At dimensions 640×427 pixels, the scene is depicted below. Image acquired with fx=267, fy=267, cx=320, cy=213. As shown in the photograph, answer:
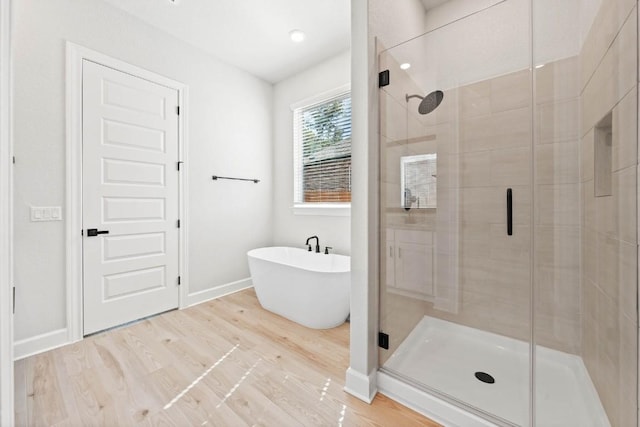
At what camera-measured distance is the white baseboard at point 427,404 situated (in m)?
1.26

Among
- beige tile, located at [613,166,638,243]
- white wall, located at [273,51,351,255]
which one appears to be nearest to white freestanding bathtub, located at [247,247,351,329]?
white wall, located at [273,51,351,255]

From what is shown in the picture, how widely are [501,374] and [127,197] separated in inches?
121

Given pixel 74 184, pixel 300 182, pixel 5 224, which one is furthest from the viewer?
pixel 300 182

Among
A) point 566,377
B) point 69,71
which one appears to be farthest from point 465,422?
point 69,71

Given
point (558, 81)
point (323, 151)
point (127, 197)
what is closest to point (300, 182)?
point (323, 151)

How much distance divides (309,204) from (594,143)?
8.08ft

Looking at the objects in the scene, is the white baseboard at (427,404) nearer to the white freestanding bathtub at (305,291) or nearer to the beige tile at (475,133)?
the white freestanding bathtub at (305,291)

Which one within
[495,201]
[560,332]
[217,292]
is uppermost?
[495,201]

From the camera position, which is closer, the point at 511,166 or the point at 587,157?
the point at 587,157

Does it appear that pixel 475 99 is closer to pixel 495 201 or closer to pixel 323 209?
pixel 495 201

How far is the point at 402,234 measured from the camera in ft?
5.79

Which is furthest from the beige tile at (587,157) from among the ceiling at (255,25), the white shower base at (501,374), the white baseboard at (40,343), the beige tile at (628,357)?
the white baseboard at (40,343)

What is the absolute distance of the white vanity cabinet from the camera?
66.4 inches

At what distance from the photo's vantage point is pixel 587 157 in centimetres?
139
